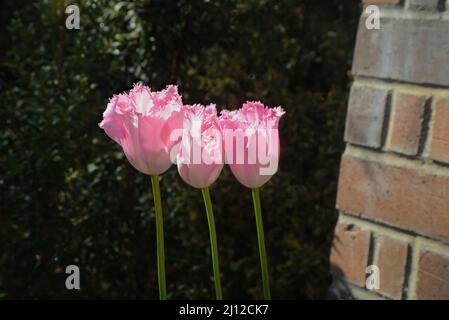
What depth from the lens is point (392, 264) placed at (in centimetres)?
134

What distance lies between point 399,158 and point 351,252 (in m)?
0.21

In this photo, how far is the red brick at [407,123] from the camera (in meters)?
1.29

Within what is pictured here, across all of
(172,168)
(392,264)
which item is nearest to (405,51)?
(392,264)

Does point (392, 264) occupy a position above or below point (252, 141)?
below

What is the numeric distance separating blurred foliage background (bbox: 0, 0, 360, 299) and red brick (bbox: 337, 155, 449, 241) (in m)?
1.03

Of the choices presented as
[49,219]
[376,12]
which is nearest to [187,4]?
[49,219]

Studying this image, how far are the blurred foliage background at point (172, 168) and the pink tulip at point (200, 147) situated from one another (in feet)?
4.35

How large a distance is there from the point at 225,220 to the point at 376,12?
152cm

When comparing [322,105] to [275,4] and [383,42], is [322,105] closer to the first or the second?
[275,4]

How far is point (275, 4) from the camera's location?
2.68 metres

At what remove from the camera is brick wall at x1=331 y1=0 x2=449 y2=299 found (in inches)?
49.8

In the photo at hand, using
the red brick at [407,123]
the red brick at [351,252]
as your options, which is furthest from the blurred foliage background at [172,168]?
the red brick at [407,123]

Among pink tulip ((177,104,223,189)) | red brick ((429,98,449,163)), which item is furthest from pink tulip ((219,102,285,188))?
red brick ((429,98,449,163))

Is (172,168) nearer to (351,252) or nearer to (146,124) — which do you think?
(351,252)
